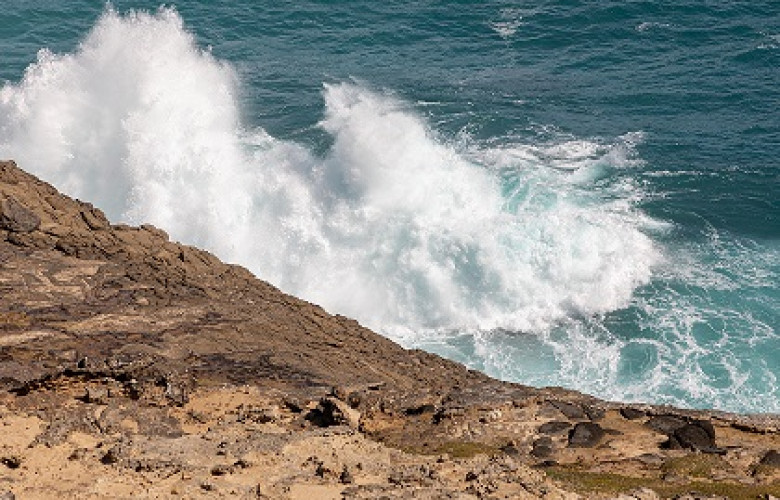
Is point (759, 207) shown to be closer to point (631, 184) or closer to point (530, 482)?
point (631, 184)

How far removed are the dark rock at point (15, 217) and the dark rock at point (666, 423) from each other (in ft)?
65.1

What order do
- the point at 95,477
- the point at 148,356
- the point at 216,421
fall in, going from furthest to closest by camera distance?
the point at 148,356
the point at 216,421
the point at 95,477

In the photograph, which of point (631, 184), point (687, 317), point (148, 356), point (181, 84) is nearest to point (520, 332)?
point (687, 317)

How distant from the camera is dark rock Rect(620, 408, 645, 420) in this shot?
87.5 feet

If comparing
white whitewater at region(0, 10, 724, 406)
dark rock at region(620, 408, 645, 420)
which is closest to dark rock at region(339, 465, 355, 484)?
dark rock at region(620, 408, 645, 420)

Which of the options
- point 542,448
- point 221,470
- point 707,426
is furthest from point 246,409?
point 707,426

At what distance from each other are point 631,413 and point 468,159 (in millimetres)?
34647

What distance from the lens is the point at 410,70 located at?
7088 centimetres

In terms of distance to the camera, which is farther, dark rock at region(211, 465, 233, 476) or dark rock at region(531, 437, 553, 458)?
dark rock at region(531, 437, 553, 458)

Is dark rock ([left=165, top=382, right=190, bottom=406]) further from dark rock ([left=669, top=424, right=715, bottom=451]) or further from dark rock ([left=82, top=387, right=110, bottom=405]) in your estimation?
dark rock ([left=669, top=424, right=715, bottom=451])

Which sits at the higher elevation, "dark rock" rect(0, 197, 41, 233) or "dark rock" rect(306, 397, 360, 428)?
"dark rock" rect(0, 197, 41, 233)

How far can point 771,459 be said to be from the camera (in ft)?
78.5

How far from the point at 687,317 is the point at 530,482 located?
1091 inches

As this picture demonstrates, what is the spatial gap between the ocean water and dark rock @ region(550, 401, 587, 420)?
15.2m
